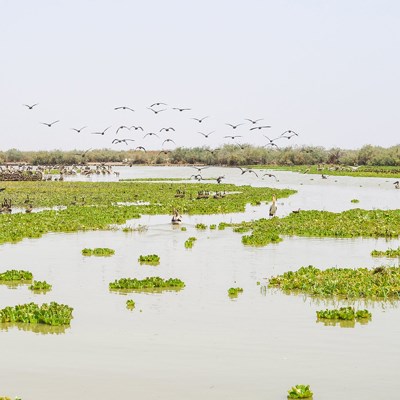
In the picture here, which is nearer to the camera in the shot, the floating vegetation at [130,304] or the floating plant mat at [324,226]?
the floating vegetation at [130,304]

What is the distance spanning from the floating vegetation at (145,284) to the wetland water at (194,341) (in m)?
0.53

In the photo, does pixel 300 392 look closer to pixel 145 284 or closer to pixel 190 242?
pixel 145 284

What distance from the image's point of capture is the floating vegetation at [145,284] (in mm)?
22812

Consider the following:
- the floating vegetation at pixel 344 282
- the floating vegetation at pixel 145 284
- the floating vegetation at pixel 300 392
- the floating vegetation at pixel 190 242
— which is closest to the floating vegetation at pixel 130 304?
the floating vegetation at pixel 145 284

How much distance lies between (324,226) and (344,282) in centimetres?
1589

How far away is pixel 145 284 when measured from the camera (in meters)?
23.0

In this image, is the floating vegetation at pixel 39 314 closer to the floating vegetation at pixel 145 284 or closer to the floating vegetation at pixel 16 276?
the floating vegetation at pixel 145 284

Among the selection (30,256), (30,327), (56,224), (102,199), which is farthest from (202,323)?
(102,199)

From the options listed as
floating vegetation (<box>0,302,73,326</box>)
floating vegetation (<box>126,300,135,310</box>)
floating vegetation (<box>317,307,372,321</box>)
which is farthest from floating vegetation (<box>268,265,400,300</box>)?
floating vegetation (<box>0,302,73,326</box>)

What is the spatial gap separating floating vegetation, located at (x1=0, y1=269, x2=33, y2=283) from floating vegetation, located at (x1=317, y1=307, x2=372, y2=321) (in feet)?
34.7

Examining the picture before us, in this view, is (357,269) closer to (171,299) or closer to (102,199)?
(171,299)

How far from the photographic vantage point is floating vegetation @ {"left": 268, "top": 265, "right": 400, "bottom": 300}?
21438 mm

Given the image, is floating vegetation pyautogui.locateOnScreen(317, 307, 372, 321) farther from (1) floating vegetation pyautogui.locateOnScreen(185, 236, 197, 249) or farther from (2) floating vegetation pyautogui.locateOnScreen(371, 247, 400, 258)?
(1) floating vegetation pyautogui.locateOnScreen(185, 236, 197, 249)

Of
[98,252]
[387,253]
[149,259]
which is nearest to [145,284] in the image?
[149,259]
